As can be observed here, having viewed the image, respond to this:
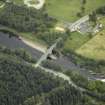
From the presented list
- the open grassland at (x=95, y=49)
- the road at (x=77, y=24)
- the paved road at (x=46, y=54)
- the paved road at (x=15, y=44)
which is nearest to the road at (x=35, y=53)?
the paved road at (x=15, y=44)

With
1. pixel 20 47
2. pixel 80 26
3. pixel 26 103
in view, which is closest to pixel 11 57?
pixel 20 47

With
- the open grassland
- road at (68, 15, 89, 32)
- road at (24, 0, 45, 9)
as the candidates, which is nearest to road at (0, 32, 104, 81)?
the open grassland

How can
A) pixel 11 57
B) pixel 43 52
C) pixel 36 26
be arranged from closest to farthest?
pixel 11 57, pixel 43 52, pixel 36 26

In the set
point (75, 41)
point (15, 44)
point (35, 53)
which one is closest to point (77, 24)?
point (75, 41)

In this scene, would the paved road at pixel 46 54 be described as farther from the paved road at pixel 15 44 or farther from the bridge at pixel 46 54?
the paved road at pixel 15 44

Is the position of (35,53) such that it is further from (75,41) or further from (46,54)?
(75,41)

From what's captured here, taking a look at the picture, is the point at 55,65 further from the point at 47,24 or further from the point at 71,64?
the point at 47,24
